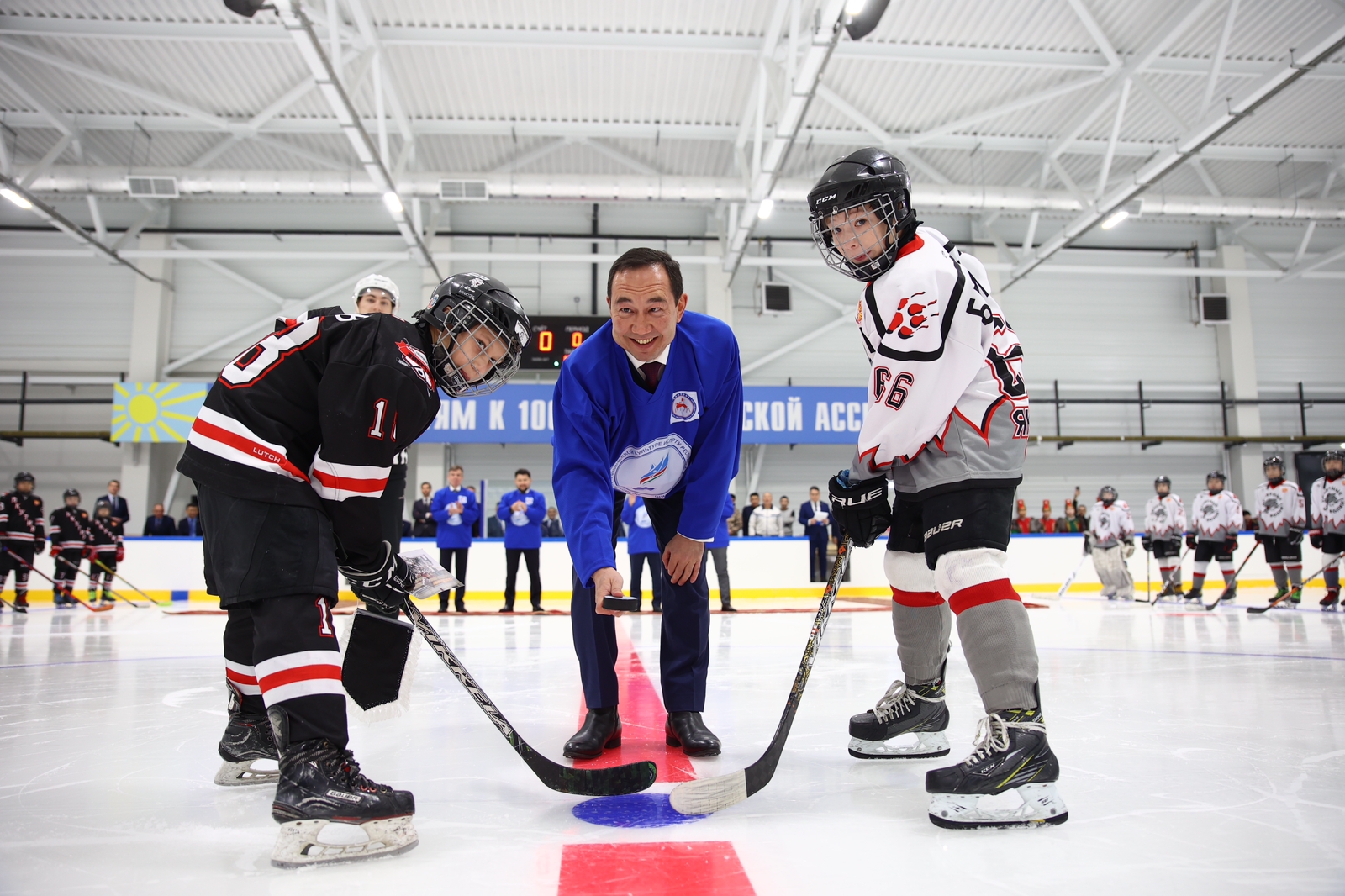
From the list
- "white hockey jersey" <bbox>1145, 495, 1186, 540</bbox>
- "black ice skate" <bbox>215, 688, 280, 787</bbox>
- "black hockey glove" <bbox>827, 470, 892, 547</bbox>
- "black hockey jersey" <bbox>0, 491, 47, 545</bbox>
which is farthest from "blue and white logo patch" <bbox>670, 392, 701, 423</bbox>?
"black hockey jersey" <bbox>0, 491, 47, 545</bbox>

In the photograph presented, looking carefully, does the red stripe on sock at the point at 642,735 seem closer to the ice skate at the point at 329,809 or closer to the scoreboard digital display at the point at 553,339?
the ice skate at the point at 329,809

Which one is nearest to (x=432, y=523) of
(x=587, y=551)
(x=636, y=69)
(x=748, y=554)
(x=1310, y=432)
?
(x=748, y=554)

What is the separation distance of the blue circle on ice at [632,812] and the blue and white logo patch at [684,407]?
2.99ft

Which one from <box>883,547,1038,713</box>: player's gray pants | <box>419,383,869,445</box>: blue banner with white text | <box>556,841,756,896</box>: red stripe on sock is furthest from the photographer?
<box>419,383,869,445</box>: blue banner with white text

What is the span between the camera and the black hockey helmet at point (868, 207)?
1785 millimetres

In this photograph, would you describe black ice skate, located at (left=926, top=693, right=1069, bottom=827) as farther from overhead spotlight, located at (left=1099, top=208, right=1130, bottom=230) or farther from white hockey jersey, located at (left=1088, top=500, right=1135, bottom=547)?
overhead spotlight, located at (left=1099, top=208, right=1130, bottom=230)

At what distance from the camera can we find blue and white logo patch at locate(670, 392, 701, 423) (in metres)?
2.04

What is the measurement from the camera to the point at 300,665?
4.54 feet

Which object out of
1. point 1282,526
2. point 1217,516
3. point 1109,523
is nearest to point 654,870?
point 1282,526

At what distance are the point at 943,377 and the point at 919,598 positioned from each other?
0.61 metres

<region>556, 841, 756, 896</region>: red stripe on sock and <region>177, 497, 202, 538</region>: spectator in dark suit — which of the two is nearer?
<region>556, 841, 756, 896</region>: red stripe on sock

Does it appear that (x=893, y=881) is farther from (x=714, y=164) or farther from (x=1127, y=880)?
(x=714, y=164)

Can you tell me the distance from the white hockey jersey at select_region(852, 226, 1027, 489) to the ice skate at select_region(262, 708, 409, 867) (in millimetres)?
1234

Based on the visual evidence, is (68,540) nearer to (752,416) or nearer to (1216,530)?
(752,416)
